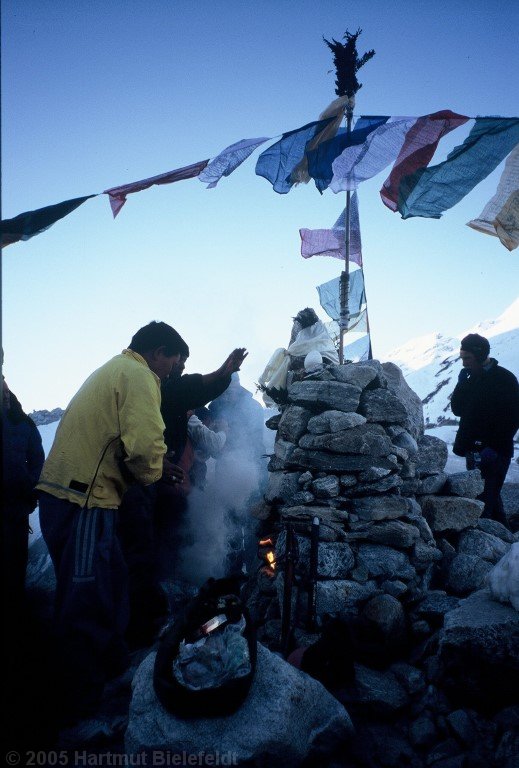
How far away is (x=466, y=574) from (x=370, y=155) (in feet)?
16.3

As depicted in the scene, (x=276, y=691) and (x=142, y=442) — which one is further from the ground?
(x=142, y=442)

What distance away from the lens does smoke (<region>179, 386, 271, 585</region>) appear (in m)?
5.66

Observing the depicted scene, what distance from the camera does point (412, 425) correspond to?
545 centimetres

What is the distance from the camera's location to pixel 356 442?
4.63m

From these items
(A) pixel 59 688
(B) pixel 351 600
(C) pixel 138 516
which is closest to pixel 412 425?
(B) pixel 351 600

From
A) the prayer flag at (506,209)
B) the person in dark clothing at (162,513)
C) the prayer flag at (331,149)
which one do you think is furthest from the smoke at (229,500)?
the prayer flag at (506,209)

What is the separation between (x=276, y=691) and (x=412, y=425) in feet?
12.4

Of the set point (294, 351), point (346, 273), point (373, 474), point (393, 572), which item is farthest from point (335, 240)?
point (393, 572)

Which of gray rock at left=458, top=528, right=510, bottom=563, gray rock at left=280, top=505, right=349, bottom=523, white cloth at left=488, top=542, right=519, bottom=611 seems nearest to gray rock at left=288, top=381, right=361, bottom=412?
gray rock at left=280, top=505, right=349, bottom=523

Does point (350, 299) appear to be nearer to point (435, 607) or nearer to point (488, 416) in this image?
point (488, 416)

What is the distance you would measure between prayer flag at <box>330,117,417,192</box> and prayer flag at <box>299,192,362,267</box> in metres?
1.85

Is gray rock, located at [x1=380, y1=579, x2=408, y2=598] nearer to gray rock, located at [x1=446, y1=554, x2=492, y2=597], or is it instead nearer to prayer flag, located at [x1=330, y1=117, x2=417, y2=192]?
gray rock, located at [x1=446, y1=554, x2=492, y2=597]

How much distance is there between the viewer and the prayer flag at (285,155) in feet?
18.3

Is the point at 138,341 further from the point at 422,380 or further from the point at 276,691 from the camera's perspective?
the point at 422,380
